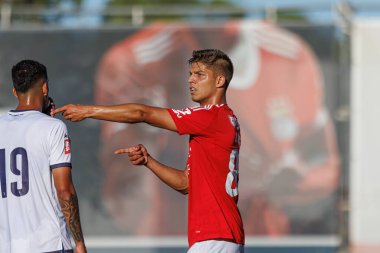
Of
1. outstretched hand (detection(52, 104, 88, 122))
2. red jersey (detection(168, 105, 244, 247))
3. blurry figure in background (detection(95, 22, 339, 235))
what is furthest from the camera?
blurry figure in background (detection(95, 22, 339, 235))

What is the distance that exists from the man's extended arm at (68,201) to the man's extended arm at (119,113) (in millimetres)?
375

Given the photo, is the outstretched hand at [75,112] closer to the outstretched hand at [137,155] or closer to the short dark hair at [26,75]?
the short dark hair at [26,75]

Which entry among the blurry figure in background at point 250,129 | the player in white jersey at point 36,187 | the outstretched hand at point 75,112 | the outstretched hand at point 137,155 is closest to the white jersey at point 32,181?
the player in white jersey at point 36,187

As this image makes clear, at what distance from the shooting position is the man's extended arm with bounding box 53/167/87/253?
6426 millimetres

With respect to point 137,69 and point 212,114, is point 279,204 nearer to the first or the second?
point 137,69

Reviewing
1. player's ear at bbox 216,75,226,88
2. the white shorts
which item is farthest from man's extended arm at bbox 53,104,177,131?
the white shorts

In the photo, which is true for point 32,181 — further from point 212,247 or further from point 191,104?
point 191,104

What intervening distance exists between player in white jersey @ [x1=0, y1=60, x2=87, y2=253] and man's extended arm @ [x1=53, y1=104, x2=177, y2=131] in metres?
0.18

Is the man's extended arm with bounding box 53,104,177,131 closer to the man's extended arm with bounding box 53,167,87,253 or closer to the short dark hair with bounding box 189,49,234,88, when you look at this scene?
the man's extended arm with bounding box 53,167,87,253

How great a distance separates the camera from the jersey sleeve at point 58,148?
21.0ft

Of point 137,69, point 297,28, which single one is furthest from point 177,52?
point 297,28

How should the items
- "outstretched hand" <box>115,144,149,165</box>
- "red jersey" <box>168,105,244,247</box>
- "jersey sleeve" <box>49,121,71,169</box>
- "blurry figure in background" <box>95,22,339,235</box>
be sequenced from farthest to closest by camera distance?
"blurry figure in background" <box>95,22,339,235</box> < "outstretched hand" <box>115,144,149,165</box> < "red jersey" <box>168,105,244,247</box> < "jersey sleeve" <box>49,121,71,169</box>

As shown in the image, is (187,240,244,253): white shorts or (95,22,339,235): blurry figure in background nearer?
(187,240,244,253): white shorts

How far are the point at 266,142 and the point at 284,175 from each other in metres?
0.62
